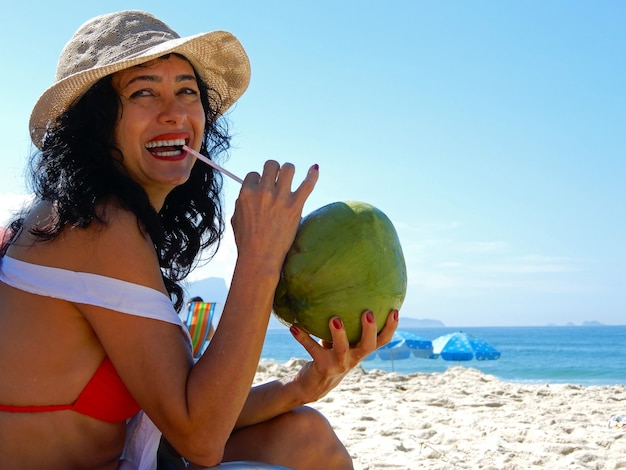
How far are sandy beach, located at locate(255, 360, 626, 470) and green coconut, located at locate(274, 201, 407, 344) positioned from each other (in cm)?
209

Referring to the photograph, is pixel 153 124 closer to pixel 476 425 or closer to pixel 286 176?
pixel 286 176

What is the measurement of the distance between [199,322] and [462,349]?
14832 mm

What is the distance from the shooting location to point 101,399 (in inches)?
59.7

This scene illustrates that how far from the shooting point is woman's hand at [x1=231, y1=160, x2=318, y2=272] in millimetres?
1545

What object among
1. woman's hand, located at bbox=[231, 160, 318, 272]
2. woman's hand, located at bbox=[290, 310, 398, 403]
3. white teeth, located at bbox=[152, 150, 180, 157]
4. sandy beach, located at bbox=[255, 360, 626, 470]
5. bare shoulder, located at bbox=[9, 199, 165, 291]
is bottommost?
sandy beach, located at bbox=[255, 360, 626, 470]

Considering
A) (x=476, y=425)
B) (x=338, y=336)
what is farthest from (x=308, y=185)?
(x=476, y=425)

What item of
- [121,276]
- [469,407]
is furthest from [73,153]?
[469,407]

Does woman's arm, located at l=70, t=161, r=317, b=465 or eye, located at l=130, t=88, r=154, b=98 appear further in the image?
eye, located at l=130, t=88, r=154, b=98

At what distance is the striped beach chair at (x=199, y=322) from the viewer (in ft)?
20.4

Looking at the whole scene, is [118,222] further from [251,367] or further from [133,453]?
[133,453]

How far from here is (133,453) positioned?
1599mm

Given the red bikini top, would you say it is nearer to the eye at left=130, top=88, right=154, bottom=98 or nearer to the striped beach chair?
the eye at left=130, top=88, right=154, bottom=98

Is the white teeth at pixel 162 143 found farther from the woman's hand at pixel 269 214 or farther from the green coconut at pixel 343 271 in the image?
the green coconut at pixel 343 271

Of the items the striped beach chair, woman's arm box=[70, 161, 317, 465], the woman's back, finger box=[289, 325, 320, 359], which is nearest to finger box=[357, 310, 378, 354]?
finger box=[289, 325, 320, 359]
